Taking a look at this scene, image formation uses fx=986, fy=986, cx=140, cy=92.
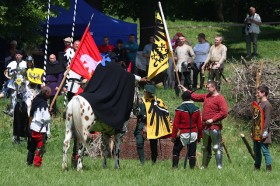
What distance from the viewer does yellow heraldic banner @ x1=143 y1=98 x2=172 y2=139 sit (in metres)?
20.3

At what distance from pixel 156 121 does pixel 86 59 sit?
6.35 feet

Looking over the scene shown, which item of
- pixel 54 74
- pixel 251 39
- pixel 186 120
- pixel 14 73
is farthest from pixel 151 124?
pixel 251 39

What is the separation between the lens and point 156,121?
20406 mm

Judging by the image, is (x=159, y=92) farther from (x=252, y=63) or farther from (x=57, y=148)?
(x=57, y=148)

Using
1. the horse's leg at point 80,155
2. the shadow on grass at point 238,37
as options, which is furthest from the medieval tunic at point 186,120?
the shadow on grass at point 238,37

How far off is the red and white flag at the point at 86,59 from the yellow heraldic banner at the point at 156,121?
130 centimetres

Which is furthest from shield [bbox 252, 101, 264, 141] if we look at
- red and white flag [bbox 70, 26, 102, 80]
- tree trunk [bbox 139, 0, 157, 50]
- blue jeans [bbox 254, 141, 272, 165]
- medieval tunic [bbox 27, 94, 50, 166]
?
tree trunk [bbox 139, 0, 157, 50]

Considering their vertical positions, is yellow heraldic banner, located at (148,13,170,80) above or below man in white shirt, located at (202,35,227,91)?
above

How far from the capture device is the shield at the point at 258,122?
1875 cm

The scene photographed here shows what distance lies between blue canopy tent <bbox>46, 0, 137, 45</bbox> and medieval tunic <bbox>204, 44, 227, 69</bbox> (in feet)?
18.5

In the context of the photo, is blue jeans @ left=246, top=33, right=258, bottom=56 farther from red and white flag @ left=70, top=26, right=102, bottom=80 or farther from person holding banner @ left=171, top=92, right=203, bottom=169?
person holding banner @ left=171, top=92, right=203, bottom=169

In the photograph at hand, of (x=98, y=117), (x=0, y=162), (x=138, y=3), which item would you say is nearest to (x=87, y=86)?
(x=98, y=117)

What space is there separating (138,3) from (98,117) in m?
21.1

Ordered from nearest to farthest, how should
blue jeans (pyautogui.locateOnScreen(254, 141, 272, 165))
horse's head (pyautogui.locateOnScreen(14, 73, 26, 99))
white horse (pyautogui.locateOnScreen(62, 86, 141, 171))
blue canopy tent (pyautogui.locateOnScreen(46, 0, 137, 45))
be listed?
white horse (pyautogui.locateOnScreen(62, 86, 141, 171))
blue jeans (pyautogui.locateOnScreen(254, 141, 272, 165))
horse's head (pyautogui.locateOnScreen(14, 73, 26, 99))
blue canopy tent (pyautogui.locateOnScreen(46, 0, 137, 45))
